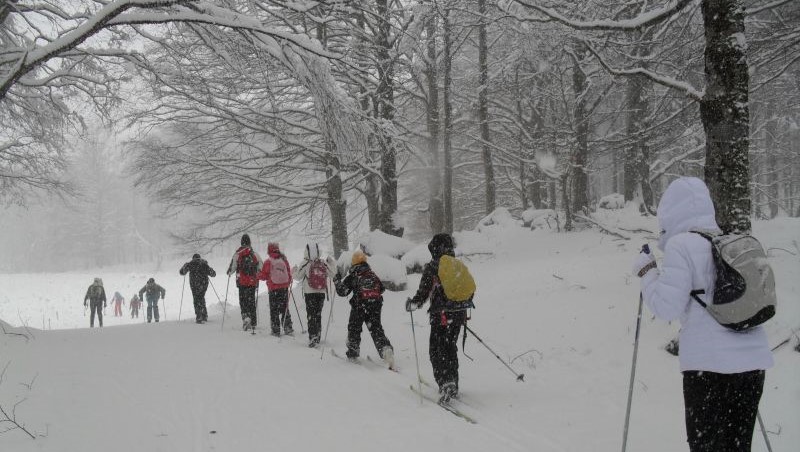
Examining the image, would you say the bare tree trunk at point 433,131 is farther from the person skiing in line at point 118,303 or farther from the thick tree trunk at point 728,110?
the person skiing in line at point 118,303

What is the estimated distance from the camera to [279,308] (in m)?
10.4

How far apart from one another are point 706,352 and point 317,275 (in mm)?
7117

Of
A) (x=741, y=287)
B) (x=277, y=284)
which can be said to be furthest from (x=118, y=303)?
(x=741, y=287)

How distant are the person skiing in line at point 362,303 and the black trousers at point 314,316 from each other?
1.49 m

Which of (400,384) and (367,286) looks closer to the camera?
(400,384)

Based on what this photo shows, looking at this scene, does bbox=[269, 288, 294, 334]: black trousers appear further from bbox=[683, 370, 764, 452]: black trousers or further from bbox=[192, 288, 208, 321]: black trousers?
bbox=[683, 370, 764, 452]: black trousers

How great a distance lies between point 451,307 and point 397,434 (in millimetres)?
1735

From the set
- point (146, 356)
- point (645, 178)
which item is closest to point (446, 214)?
point (645, 178)

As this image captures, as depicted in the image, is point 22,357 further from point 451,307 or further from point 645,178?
point 645,178

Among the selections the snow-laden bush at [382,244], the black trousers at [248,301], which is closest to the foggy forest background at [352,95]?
the snow-laden bush at [382,244]

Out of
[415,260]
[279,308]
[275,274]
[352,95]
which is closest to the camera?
[275,274]

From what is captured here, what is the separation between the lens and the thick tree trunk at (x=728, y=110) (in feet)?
16.8

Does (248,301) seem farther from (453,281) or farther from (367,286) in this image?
(453,281)

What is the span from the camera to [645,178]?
15039mm
